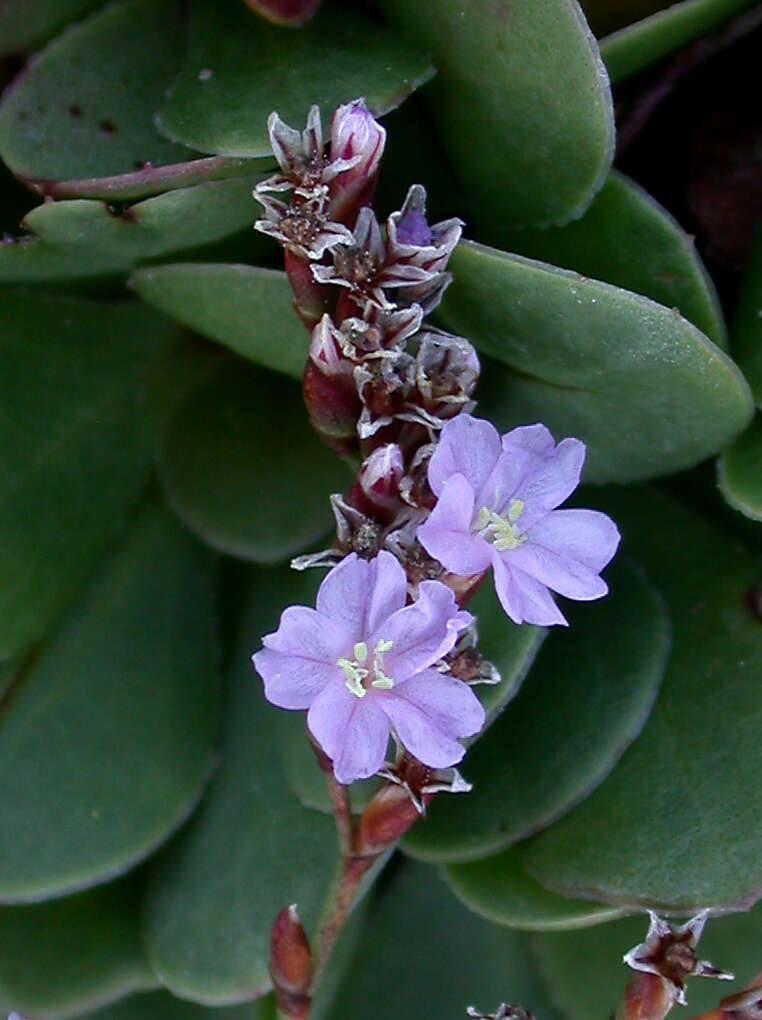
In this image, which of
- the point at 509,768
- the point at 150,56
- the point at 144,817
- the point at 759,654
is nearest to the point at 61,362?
the point at 150,56

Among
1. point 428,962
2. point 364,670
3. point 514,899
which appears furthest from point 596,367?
point 428,962

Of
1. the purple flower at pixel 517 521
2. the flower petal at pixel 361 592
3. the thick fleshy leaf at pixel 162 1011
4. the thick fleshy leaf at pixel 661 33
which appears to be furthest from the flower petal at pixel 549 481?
the thick fleshy leaf at pixel 162 1011

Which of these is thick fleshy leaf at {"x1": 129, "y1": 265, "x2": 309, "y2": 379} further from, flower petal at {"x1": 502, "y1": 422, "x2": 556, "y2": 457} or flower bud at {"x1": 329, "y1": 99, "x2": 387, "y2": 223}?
flower petal at {"x1": 502, "y1": 422, "x2": 556, "y2": 457}

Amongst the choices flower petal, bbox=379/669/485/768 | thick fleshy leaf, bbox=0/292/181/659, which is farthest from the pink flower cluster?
thick fleshy leaf, bbox=0/292/181/659

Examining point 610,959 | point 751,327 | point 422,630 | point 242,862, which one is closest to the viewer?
point 422,630

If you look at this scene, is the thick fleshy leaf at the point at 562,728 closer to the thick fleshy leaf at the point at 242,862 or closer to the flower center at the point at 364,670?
the thick fleshy leaf at the point at 242,862

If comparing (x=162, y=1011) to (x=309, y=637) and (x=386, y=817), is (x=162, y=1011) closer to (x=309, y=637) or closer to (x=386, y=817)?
(x=386, y=817)

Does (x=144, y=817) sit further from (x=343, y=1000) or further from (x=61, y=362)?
(x=61, y=362)
